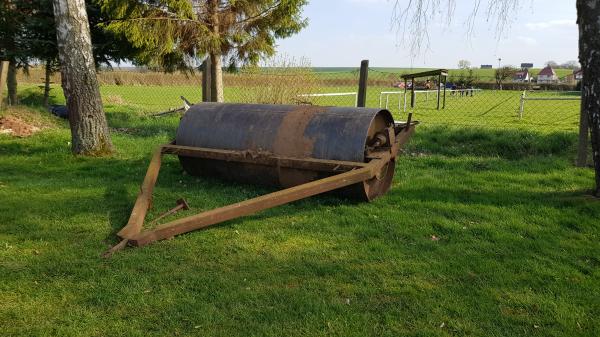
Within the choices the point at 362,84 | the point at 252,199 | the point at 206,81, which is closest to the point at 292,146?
the point at 252,199

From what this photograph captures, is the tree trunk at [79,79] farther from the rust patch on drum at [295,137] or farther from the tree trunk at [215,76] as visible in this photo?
the tree trunk at [215,76]

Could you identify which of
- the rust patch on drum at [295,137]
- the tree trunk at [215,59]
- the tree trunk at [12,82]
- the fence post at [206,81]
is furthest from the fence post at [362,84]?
the tree trunk at [12,82]

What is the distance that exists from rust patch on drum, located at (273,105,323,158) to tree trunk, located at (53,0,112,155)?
3544 millimetres

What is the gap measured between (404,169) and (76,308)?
486cm

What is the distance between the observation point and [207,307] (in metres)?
2.91

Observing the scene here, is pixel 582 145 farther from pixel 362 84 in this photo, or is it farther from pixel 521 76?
pixel 521 76


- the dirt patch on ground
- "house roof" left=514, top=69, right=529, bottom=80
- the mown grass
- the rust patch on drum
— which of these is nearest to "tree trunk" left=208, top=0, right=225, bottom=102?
the dirt patch on ground

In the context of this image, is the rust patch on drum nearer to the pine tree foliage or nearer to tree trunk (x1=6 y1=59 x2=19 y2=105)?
the pine tree foliage

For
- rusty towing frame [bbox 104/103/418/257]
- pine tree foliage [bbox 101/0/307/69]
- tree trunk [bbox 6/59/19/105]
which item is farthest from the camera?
tree trunk [bbox 6/59/19/105]

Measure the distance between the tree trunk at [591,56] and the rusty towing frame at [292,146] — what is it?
183 centimetres

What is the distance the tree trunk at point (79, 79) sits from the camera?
23.5 ft

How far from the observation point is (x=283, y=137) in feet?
17.0

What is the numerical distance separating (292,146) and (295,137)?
11 centimetres

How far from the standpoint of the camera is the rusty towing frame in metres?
4.73
